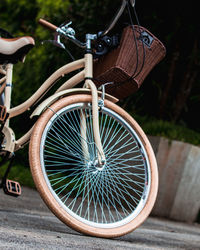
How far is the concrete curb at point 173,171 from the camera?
177 inches

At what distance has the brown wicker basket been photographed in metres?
2.60

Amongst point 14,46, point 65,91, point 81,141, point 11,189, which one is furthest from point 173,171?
point 14,46

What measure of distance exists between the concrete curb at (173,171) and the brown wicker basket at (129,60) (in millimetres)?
1804

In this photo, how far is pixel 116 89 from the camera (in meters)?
2.79

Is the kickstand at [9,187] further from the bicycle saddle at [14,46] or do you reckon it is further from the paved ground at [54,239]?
the bicycle saddle at [14,46]

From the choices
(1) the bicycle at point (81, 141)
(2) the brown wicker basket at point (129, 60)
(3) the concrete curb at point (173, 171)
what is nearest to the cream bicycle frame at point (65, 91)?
(1) the bicycle at point (81, 141)

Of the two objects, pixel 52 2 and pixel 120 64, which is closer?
pixel 120 64

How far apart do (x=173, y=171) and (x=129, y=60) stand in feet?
6.97

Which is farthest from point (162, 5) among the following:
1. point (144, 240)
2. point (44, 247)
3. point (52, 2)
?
point (44, 247)

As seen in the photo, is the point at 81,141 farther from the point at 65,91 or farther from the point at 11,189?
the point at 11,189

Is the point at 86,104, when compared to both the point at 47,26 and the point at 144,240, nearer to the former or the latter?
the point at 47,26

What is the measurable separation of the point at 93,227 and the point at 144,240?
456 millimetres

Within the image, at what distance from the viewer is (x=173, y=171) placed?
451cm

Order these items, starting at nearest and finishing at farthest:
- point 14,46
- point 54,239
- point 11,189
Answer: point 54,239, point 14,46, point 11,189
